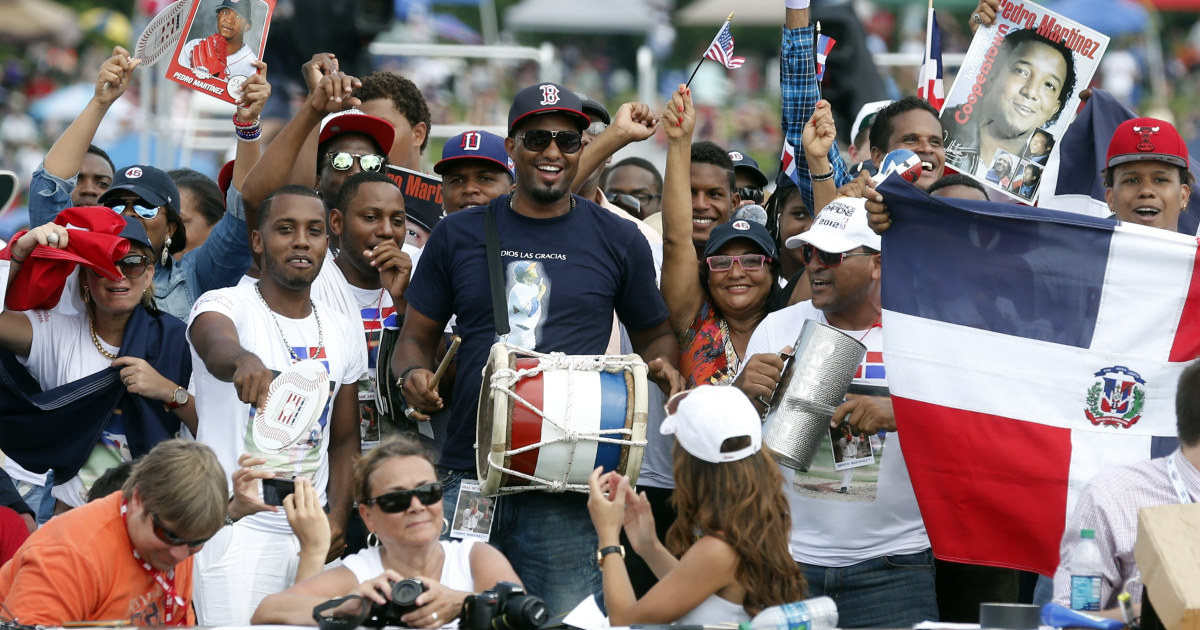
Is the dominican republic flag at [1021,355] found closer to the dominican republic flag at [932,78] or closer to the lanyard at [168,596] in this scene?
the dominican republic flag at [932,78]

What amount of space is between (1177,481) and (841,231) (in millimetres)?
1686

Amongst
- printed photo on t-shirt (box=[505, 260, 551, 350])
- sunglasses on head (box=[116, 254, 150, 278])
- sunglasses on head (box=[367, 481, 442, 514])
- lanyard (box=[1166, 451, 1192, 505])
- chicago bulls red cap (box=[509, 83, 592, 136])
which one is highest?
chicago bulls red cap (box=[509, 83, 592, 136])

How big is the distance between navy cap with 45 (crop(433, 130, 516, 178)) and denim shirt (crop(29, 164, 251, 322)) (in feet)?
3.19

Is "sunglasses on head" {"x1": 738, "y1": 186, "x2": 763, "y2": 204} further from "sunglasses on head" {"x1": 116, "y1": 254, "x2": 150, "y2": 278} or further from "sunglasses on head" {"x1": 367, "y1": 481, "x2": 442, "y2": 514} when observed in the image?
"sunglasses on head" {"x1": 367, "y1": 481, "x2": 442, "y2": 514}

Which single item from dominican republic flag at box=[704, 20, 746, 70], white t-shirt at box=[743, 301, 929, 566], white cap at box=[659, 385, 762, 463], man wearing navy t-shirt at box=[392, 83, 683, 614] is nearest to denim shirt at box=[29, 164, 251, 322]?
man wearing navy t-shirt at box=[392, 83, 683, 614]

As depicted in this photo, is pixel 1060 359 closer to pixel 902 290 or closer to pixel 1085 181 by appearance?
pixel 902 290

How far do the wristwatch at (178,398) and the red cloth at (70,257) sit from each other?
20.3 inches

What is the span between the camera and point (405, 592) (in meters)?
4.40

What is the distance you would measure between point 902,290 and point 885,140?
169cm

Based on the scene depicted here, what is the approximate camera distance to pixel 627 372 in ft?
17.6

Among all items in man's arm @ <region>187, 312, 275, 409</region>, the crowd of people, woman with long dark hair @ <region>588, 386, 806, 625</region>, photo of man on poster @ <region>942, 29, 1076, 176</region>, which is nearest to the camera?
woman with long dark hair @ <region>588, 386, 806, 625</region>

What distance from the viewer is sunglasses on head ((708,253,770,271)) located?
6.04 meters

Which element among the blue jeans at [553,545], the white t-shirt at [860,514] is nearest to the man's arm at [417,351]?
the blue jeans at [553,545]

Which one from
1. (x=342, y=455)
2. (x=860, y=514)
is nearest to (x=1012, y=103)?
(x=860, y=514)
